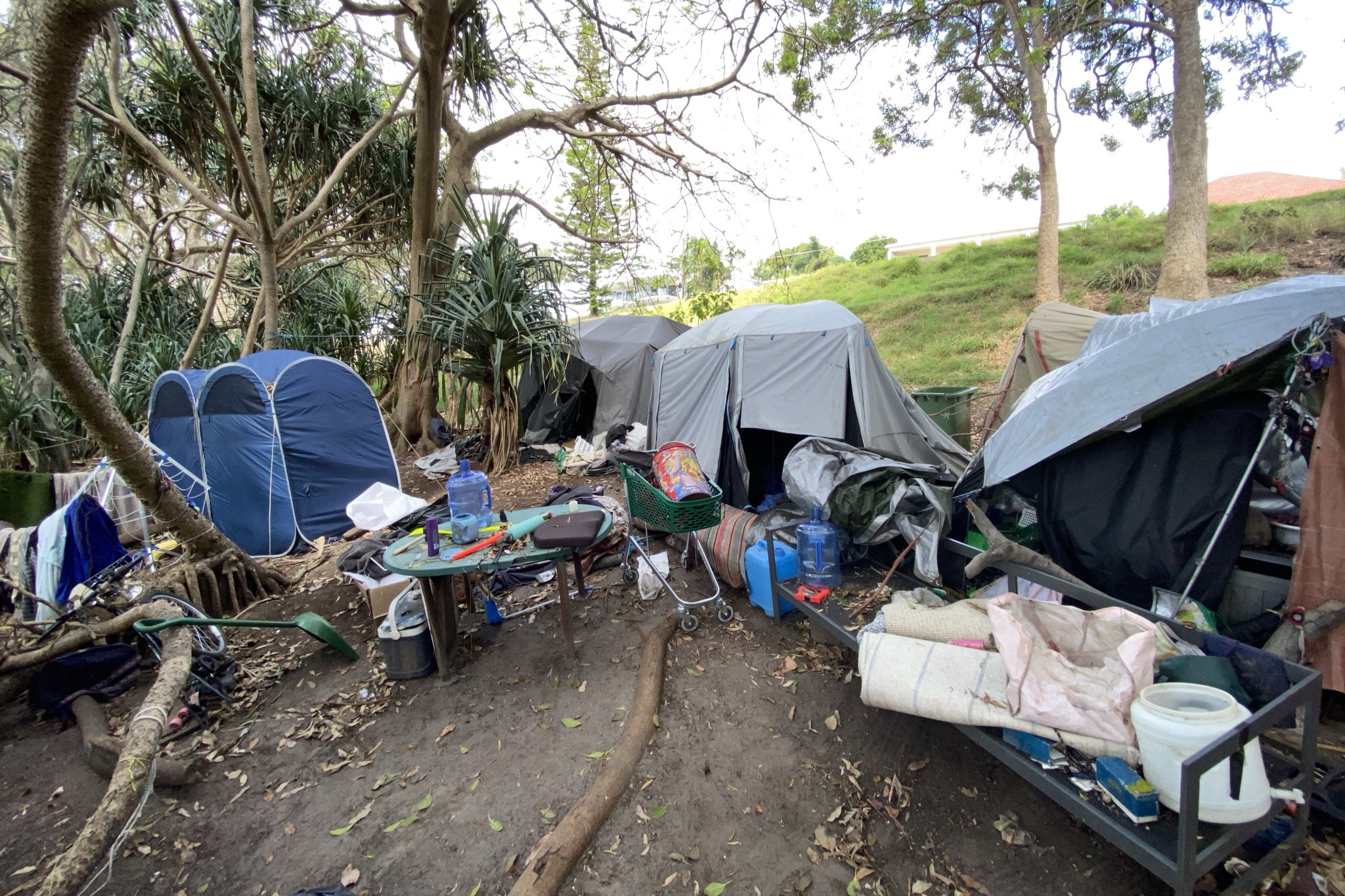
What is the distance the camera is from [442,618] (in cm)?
354

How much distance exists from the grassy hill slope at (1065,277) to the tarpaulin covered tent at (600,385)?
316cm

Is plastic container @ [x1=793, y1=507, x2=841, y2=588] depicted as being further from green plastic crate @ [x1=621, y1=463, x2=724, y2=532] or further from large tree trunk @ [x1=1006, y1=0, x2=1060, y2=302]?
large tree trunk @ [x1=1006, y1=0, x2=1060, y2=302]

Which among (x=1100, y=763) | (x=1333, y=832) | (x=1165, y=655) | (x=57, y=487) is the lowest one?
(x=1333, y=832)

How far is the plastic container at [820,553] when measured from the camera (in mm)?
3387

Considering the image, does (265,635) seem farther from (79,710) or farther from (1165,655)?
(1165,655)

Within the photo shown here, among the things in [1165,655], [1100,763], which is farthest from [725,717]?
→ [1165,655]

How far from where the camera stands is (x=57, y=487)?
18.4 ft

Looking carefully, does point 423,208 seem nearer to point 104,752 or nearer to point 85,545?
point 85,545

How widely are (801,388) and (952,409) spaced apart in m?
2.47

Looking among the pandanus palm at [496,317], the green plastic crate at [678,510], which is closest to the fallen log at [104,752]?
the green plastic crate at [678,510]

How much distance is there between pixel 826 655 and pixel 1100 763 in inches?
63.2

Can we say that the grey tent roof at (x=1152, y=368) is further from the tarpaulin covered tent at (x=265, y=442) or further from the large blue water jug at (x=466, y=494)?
the tarpaulin covered tent at (x=265, y=442)

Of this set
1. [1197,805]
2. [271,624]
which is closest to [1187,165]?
[1197,805]

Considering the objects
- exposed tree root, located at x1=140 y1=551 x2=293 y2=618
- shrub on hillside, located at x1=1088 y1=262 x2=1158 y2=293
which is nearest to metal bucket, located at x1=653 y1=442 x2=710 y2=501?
exposed tree root, located at x1=140 y1=551 x2=293 y2=618
